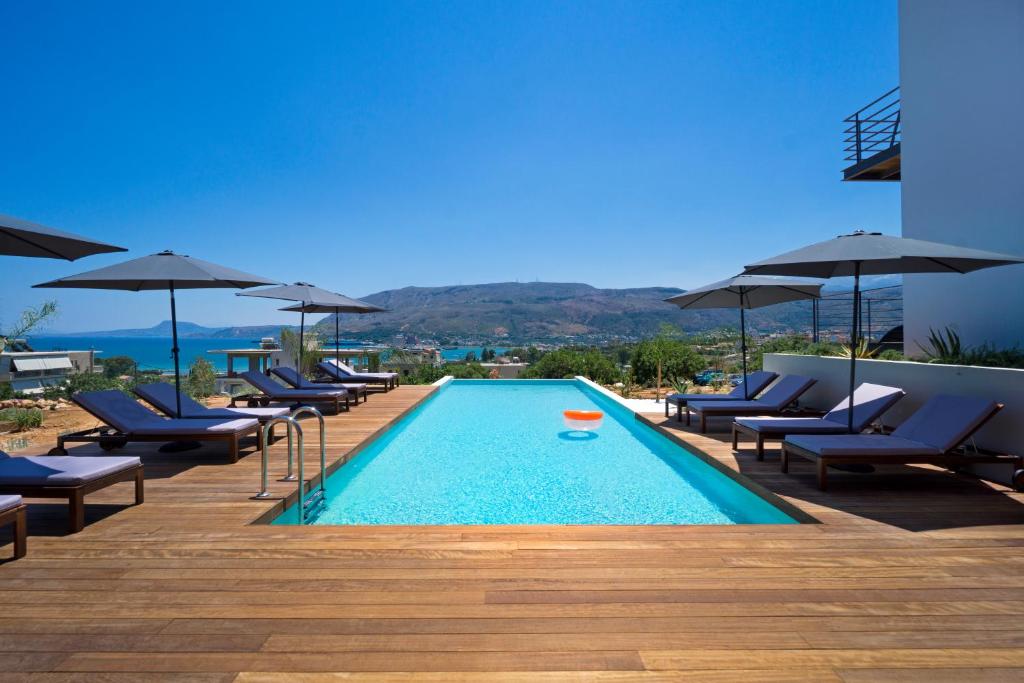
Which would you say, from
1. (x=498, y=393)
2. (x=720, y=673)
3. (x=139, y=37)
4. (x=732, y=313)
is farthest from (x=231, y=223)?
(x=732, y=313)

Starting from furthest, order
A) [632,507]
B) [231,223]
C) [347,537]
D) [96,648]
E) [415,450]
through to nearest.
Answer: [231,223], [415,450], [632,507], [347,537], [96,648]

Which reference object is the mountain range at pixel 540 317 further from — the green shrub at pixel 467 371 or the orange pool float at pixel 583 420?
the orange pool float at pixel 583 420

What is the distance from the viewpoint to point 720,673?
74.0 inches

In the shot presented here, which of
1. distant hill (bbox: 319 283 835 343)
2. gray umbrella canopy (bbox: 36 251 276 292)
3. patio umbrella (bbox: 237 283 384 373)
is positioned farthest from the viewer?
distant hill (bbox: 319 283 835 343)

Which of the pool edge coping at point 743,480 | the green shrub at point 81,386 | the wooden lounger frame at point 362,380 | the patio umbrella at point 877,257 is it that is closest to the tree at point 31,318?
the green shrub at point 81,386

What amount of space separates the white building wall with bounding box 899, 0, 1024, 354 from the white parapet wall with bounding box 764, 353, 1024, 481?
2.15 meters

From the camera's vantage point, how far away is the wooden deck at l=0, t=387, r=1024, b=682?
1937mm

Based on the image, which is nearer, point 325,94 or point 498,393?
point 498,393

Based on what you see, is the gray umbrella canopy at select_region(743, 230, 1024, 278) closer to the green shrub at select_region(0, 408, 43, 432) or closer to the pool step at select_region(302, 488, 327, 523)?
the pool step at select_region(302, 488, 327, 523)

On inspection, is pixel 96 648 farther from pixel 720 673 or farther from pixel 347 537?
pixel 720 673

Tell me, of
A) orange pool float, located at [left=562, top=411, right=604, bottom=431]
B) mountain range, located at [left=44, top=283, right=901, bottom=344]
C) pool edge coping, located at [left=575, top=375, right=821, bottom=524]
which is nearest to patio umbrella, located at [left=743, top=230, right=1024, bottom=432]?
pool edge coping, located at [left=575, top=375, right=821, bottom=524]

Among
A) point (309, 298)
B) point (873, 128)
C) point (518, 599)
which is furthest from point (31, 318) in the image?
point (873, 128)

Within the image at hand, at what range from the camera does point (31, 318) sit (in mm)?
8625

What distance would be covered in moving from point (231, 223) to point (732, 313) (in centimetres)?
4831
